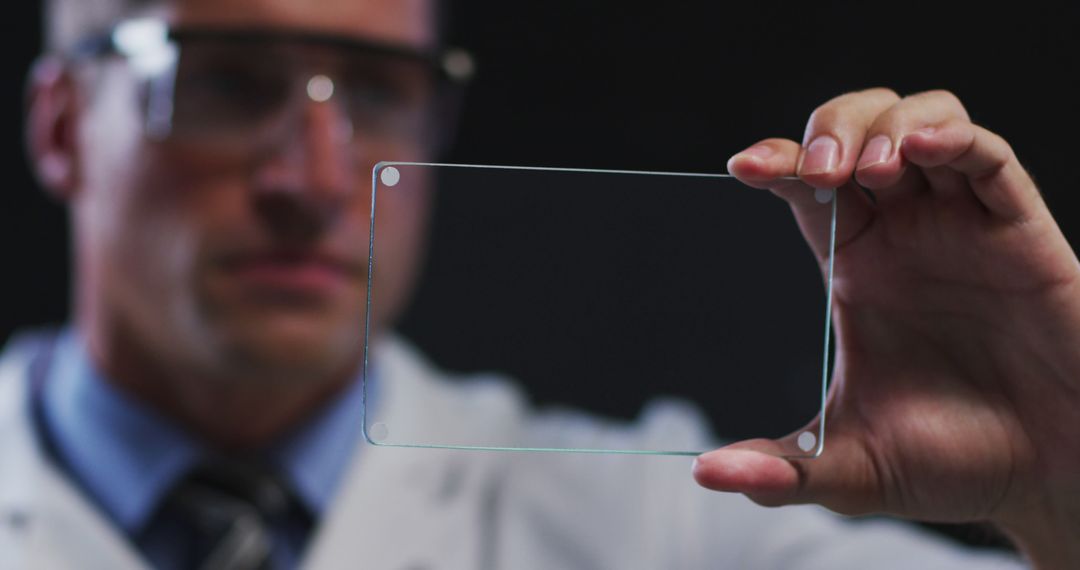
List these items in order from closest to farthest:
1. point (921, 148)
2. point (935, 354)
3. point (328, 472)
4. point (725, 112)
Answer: point (921, 148) < point (935, 354) < point (328, 472) < point (725, 112)

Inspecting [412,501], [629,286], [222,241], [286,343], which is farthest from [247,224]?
[629,286]

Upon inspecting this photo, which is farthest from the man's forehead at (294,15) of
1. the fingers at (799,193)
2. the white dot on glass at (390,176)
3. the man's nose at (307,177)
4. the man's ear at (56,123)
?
the fingers at (799,193)

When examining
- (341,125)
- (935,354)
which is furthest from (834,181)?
(341,125)

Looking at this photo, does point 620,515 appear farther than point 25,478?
Yes

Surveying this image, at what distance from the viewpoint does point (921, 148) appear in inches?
27.2

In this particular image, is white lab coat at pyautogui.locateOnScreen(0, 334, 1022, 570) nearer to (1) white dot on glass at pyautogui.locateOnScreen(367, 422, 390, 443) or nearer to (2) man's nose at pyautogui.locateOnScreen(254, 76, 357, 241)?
(2) man's nose at pyautogui.locateOnScreen(254, 76, 357, 241)

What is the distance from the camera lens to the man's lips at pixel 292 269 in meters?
1.26

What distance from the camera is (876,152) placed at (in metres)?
0.70

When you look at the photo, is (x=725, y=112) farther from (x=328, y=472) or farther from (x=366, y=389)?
(x=366, y=389)

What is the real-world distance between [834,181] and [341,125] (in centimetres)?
76

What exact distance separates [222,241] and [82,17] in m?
0.51

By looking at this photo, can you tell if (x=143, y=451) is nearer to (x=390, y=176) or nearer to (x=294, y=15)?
(x=294, y=15)

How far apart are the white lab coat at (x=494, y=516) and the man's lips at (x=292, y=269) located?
136 mm

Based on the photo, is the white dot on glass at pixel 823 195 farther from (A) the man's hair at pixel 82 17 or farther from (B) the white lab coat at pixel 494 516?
(A) the man's hair at pixel 82 17
